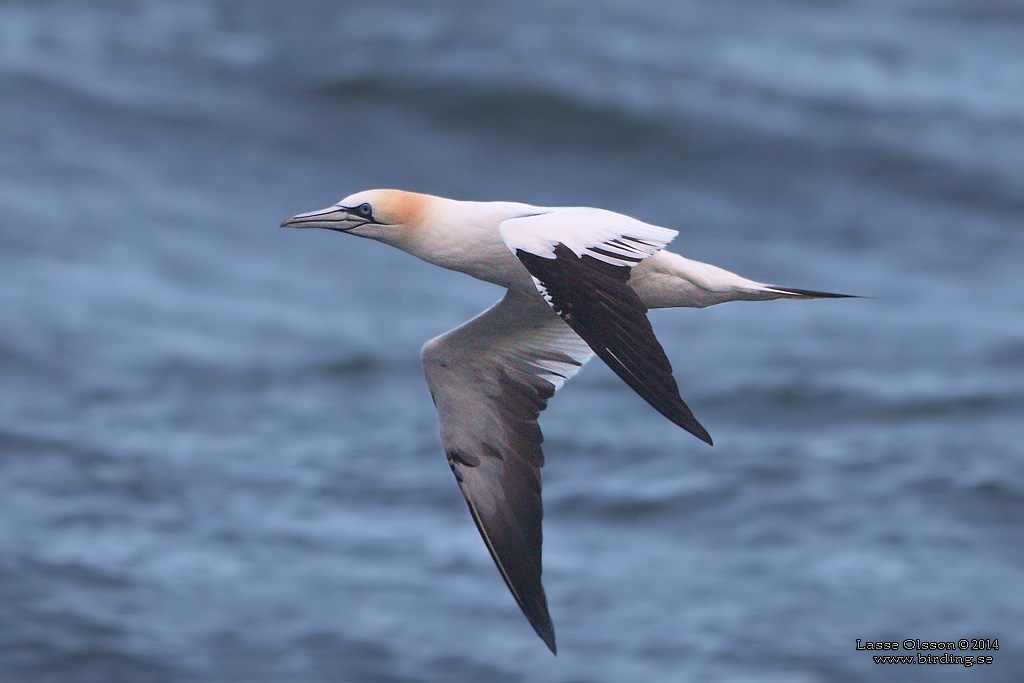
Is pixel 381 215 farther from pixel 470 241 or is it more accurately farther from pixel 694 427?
pixel 694 427

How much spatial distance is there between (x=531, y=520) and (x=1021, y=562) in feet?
37.3

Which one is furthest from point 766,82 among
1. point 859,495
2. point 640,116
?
point 859,495

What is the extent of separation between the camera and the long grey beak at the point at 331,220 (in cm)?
805

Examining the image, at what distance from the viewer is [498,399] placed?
369 inches

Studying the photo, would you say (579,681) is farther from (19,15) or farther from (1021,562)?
(19,15)

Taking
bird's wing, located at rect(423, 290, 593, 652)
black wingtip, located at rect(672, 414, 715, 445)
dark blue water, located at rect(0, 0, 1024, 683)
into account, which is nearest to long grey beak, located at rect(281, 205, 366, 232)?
bird's wing, located at rect(423, 290, 593, 652)

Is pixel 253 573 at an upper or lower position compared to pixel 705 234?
lower

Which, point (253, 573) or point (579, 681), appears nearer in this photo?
point (579, 681)

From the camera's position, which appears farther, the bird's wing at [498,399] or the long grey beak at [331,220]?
the bird's wing at [498,399]

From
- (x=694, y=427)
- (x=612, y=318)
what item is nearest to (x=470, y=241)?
(x=612, y=318)

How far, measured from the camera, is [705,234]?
957 inches

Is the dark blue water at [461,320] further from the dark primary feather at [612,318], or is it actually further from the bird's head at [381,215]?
the dark primary feather at [612,318]

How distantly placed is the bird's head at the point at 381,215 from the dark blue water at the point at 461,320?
30.3ft

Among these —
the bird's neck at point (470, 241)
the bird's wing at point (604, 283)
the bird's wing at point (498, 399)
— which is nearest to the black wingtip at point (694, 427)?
the bird's wing at point (604, 283)
